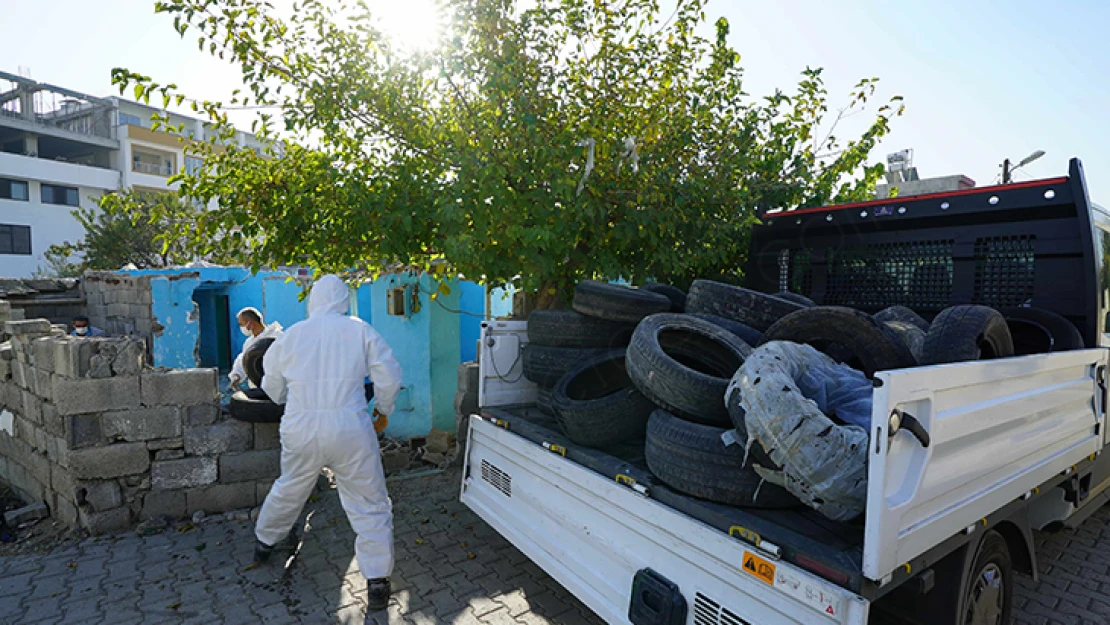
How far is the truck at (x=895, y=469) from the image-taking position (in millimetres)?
2107

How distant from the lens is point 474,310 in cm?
853

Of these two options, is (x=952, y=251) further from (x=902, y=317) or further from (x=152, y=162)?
(x=152, y=162)

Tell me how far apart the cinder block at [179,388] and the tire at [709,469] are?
3684mm

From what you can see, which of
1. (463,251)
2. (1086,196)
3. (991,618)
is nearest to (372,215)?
(463,251)

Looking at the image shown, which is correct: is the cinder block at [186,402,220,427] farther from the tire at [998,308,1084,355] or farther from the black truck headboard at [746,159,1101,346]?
the tire at [998,308,1084,355]

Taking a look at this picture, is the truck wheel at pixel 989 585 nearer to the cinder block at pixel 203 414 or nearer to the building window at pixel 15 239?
the cinder block at pixel 203 414

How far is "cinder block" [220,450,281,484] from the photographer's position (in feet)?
15.9

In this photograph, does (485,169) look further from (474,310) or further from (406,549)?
(474,310)

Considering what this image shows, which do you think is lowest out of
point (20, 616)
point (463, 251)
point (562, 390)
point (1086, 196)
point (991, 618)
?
point (20, 616)

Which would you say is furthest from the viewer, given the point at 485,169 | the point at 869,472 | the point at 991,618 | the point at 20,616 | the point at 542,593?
the point at 485,169

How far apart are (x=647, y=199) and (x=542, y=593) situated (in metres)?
3.00

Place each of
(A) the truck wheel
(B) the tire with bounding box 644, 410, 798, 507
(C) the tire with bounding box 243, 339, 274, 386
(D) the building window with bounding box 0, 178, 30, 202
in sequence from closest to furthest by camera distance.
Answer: (B) the tire with bounding box 644, 410, 798, 507 < (A) the truck wheel < (C) the tire with bounding box 243, 339, 274, 386 < (D) the building window with bounding box 0, 178, 30, 202

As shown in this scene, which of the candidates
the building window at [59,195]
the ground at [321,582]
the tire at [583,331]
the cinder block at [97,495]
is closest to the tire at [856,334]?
the tire at [583,331]

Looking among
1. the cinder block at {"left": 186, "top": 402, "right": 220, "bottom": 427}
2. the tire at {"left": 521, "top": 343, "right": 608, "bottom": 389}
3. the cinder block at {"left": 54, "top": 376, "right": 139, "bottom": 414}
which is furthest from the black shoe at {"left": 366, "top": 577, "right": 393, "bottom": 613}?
the cinder block at {"left": 54, "top": 376, "right": 139, "bottom": 414}
